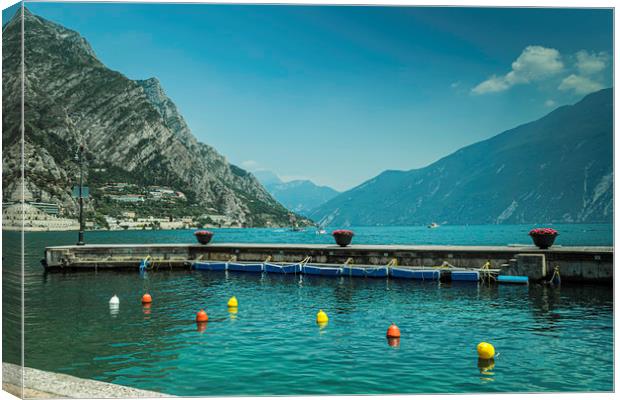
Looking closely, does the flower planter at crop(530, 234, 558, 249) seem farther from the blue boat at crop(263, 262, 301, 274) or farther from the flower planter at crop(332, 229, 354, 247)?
the blue boat at crop(263, 262, 301, 274)

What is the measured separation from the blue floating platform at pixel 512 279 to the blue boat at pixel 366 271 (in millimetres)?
7521

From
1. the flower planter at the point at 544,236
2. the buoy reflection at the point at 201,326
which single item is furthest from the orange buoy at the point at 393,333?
the flower planter at the point at 544,236

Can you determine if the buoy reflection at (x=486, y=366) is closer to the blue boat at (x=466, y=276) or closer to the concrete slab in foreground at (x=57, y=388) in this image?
the concrete slab in foreground at (x=57, y=388)

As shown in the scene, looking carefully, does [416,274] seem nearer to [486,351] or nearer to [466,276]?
[466,276]

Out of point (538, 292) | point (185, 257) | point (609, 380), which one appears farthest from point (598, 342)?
point (185, 257)

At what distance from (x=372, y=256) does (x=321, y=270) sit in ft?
12.7

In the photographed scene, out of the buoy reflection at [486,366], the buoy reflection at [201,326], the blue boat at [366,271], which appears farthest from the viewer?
the blue boat at [366,271]

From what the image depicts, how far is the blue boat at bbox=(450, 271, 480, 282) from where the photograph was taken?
3316 centimetres

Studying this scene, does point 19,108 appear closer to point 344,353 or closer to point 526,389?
point 344,353

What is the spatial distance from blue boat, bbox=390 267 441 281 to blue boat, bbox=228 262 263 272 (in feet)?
34.4

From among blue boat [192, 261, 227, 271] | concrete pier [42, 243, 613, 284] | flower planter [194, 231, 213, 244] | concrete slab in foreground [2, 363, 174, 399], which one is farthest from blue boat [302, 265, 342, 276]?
concrete slab in foreground [2, 363, 174, 399]

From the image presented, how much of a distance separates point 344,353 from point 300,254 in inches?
969

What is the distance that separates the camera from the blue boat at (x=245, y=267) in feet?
130

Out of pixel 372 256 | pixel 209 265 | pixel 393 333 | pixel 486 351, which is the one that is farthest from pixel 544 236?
pixel 209 265
